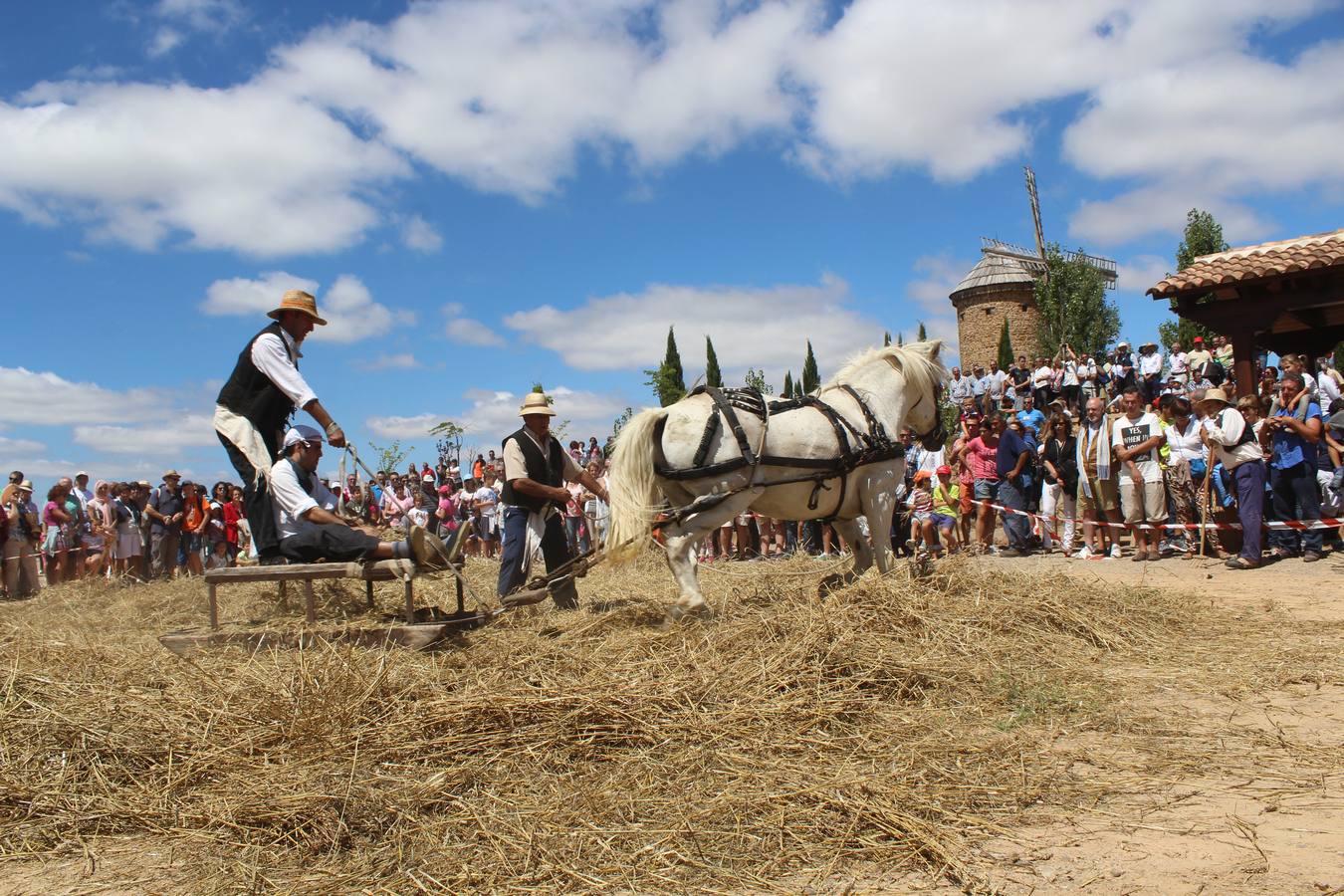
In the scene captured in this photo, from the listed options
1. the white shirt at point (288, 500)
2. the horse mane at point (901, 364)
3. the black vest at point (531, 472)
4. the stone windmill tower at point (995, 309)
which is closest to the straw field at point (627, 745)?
the white shirt at point (288, 500)

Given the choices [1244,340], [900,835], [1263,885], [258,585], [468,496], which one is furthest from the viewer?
[468,496]

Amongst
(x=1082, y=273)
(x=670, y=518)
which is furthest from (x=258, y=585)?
(x=1082, y=273)

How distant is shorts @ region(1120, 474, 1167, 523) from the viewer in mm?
10680

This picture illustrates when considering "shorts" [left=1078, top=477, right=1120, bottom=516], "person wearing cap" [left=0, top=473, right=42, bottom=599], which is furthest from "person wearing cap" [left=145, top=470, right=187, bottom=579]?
"shorts" [left=1078, top=477, right=1120, bottom=516]

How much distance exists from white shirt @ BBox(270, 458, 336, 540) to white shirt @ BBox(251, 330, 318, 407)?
397 mm

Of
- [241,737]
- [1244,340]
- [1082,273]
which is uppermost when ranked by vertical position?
[1082,273]

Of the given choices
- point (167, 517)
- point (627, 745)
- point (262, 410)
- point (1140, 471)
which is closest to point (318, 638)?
point (262, 410)

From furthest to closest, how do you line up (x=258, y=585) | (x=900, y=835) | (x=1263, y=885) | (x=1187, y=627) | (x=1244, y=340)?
(x=1244, y=340)
(x=258, y=585)
(x=1187, y=627)
(x=900, y=835)
(x=1263, y=885)

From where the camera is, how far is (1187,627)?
19.6 ft

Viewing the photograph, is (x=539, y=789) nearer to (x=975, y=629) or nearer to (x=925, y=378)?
(x=975, y=629)

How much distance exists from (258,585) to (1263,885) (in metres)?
8.29

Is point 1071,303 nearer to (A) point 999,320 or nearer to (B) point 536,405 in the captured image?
(A) point 999,320

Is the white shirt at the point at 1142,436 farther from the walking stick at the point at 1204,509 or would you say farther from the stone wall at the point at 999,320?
the stone wall at the point at 999,320

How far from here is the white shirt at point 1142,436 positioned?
1071 centimetres
